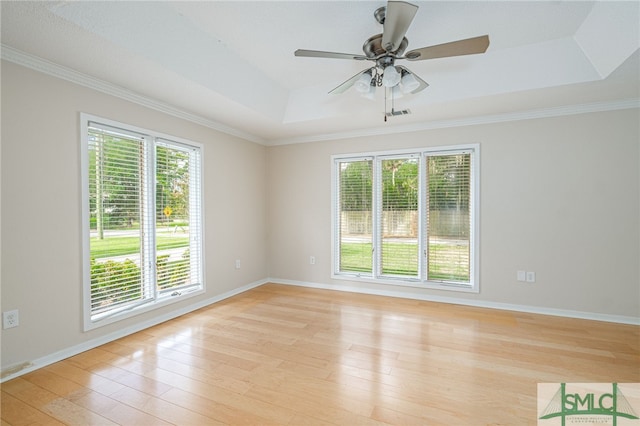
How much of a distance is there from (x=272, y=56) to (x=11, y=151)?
7.53 feet

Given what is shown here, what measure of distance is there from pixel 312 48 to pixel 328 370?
288cm

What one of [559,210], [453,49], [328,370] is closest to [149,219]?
[328,370]

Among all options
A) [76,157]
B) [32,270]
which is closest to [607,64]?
[76,157]

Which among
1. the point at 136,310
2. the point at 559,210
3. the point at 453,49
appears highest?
the point at 453,49

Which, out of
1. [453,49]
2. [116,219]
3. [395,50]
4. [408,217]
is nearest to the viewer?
[453,49]

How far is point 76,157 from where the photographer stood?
2.68 metres

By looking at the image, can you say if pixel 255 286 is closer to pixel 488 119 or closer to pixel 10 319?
pixel 10 319

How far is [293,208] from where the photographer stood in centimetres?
512

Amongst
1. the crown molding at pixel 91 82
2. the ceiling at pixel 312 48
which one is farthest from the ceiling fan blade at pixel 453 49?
the crown molding at pixel 91 82

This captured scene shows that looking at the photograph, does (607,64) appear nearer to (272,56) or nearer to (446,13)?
(446,13)

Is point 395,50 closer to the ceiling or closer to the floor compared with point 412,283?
closer to the ceiling

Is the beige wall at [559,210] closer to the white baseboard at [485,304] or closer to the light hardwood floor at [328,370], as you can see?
the white baseboard at [485,304]

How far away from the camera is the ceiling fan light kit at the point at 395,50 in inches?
71.3

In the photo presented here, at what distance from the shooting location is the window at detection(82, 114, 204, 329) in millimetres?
2838
